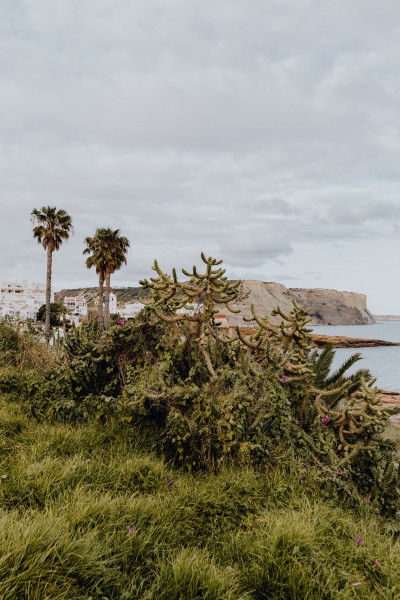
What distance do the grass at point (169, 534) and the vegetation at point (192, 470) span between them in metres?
0.01

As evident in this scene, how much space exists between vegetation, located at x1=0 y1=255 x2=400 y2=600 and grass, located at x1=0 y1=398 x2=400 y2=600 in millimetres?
13

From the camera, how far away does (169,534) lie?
3.23 m

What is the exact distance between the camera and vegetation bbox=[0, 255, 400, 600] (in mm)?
2641

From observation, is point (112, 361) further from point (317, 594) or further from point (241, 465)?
point (317, 594)

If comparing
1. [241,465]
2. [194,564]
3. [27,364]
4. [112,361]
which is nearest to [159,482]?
[241,465]

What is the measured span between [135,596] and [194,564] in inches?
15.3

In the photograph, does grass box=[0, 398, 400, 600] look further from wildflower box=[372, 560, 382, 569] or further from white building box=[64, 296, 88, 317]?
white building box=[64, 296, 88, 317]

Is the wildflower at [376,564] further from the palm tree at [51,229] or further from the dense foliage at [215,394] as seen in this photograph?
the palm tree at [51,229]

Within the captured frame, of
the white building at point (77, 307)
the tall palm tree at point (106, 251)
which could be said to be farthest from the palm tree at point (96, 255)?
the white building at point (77, 307)

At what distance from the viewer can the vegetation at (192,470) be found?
264cm

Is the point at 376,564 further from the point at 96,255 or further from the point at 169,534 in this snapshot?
the point at 96,255

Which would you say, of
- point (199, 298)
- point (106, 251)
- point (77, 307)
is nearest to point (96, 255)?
point (106, 251)

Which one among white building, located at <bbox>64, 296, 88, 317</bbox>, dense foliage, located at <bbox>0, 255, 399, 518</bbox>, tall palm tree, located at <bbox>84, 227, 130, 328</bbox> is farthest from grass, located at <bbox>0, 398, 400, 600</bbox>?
white building, located at <bbox>64, 296, 88, 317</bbox>

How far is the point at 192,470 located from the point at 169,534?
1.39 metres
